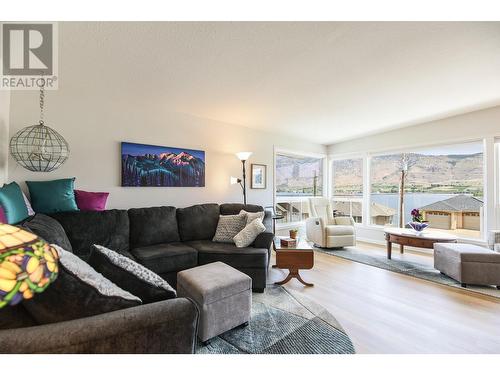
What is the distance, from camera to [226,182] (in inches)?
158

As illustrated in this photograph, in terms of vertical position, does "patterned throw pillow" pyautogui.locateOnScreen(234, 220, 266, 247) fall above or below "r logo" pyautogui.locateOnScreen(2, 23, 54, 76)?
below

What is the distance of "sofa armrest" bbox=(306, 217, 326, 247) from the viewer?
417cm

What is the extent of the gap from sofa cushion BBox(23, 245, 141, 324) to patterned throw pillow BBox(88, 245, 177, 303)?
13cm

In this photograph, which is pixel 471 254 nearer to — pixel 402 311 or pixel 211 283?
pixel 402 311

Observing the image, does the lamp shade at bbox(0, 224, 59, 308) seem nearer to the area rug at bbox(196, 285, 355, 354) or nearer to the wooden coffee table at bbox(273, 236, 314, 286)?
the area rug at bbox(196, 285, 355, 354)

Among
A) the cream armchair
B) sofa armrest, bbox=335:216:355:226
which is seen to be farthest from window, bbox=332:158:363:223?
the cream armchair

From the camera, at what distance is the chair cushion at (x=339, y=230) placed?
4.13 meters

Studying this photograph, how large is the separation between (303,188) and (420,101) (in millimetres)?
2813

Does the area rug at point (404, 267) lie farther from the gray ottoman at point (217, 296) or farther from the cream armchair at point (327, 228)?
the gray ottoman at point (217, 296)

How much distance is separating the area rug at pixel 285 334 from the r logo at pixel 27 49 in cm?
256

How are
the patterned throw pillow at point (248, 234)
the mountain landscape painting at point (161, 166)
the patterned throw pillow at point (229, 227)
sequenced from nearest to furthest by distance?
1. the patterned throw pillow at point (248, 234)
2. the patterned throw pillow at point (229, 227)
3. the mountain landscape painting at point (161, 166)

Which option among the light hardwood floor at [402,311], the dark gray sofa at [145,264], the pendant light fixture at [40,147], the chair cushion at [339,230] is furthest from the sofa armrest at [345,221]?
the pendant light fixture at [40,147]

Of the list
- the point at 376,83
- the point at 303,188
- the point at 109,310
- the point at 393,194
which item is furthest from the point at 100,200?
the point at 393,194
